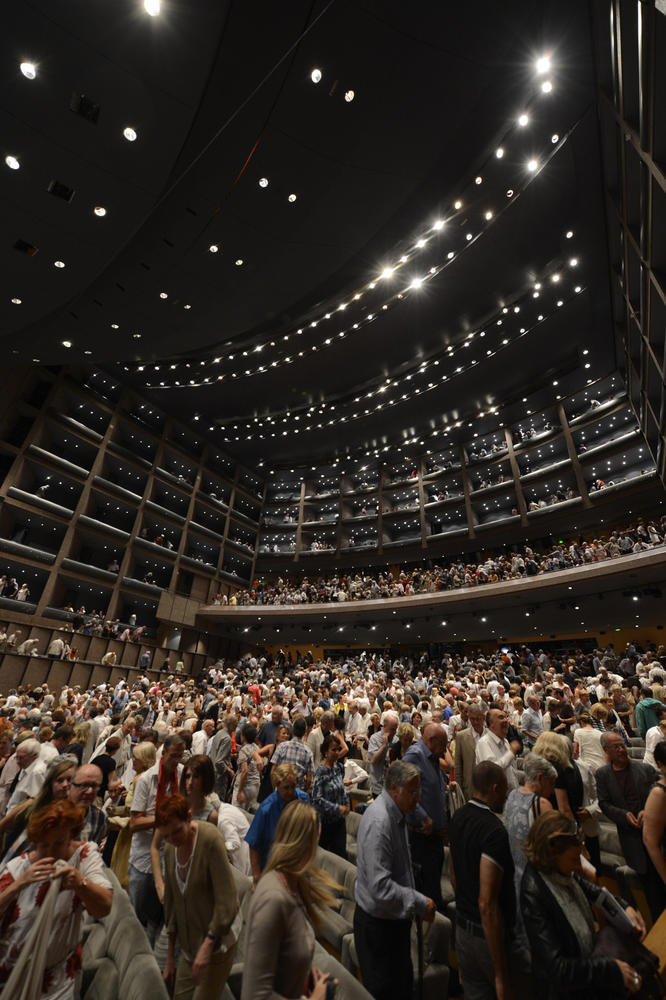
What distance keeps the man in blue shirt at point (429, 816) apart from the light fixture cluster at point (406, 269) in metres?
12.3

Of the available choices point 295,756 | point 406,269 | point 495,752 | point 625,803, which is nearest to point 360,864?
point 295,756

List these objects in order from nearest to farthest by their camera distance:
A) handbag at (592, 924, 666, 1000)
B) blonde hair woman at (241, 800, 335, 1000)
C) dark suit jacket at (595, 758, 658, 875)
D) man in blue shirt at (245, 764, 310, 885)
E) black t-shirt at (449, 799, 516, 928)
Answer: blonde hair woman at (241, 800, 335, 1000) → handbag at (592, 924, 666, 1000) → black t-shirt at (449, 799, 516, 928) → man in blue shirt at (245, 764, 310, 885) → dark suit jacket at (595, 758, 658, 875)

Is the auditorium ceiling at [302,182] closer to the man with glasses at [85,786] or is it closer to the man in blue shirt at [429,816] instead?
the man with glasses at [85,786]

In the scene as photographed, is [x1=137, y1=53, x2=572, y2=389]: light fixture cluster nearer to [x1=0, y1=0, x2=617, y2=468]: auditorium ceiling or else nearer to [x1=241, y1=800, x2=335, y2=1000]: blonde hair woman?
[x1=0, y1=0, x2=617, y2=468]: auditorium ceiling

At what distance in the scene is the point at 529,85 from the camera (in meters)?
11.4

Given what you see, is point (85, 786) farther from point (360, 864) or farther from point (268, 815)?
point (360, 864)

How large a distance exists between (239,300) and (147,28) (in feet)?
23.3

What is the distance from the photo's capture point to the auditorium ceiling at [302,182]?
311 inches

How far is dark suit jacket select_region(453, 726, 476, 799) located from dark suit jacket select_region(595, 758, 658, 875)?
1068mm

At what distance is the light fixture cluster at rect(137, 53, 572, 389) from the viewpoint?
12758mm

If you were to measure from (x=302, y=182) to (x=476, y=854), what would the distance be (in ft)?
43.1

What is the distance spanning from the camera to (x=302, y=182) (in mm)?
11102

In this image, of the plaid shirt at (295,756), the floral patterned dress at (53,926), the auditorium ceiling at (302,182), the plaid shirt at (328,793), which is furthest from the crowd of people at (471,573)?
the floral patterned dress at (53,926)

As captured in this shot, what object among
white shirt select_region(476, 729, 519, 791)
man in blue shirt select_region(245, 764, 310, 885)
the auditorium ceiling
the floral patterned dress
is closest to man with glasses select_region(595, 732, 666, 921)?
white shirt select_region(476, 729, 519, 791)
